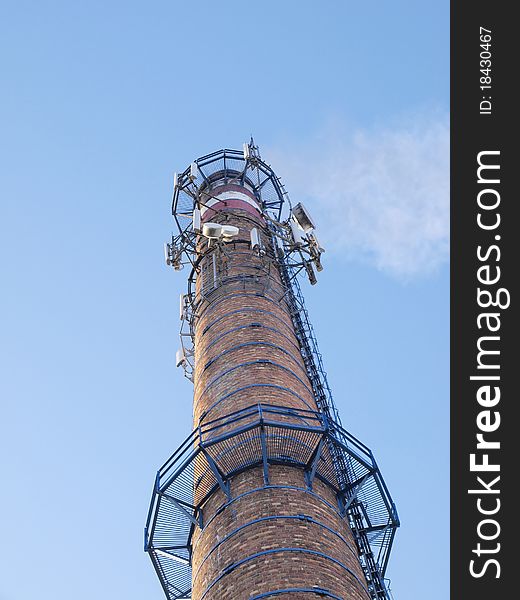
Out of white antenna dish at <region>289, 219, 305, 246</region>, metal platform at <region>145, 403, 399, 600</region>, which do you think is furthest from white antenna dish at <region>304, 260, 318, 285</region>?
metal platform at <region>145, 403, 399, 600</region>

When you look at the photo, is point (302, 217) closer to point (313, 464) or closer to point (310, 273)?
point (310, 273)

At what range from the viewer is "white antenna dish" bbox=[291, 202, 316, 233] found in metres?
23.8

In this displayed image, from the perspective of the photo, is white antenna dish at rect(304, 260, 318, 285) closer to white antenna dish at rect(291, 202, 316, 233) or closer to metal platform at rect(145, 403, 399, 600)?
white antenna dish at rect(291, 202, 316, 233)

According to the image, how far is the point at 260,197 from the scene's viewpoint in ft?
98.6

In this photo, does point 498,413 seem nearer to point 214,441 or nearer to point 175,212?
point 214,441

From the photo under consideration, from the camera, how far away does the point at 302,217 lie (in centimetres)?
2383

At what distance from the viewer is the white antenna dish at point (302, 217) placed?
78.0 ft

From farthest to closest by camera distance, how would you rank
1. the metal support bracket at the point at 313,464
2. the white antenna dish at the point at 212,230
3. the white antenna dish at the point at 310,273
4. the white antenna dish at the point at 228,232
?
the white antenna dish at the point at 310,273 → the white antenna dish at the point at 228,232 → the white antenna dish at the point at 212,230 → the metal support bracket at the point at 313,464

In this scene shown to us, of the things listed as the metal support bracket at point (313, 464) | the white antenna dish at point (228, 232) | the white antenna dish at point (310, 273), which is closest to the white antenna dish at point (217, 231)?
the white antenna dish at point (228, 232)

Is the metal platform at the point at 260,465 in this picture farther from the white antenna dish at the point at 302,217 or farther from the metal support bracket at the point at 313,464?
the white antenna dish at the point at 302,217

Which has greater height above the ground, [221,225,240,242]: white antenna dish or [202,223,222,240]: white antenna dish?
[221,225,240,242]: white antenna dish

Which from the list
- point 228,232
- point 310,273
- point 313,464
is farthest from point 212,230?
point 313,464

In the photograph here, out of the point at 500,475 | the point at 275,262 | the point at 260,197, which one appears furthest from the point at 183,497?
the point at 260,197

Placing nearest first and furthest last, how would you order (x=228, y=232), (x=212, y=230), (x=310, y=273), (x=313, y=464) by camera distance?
(x=313, y=464) < (x=212, y=230) < (x=228, y=232) < (x=310, y=273)
